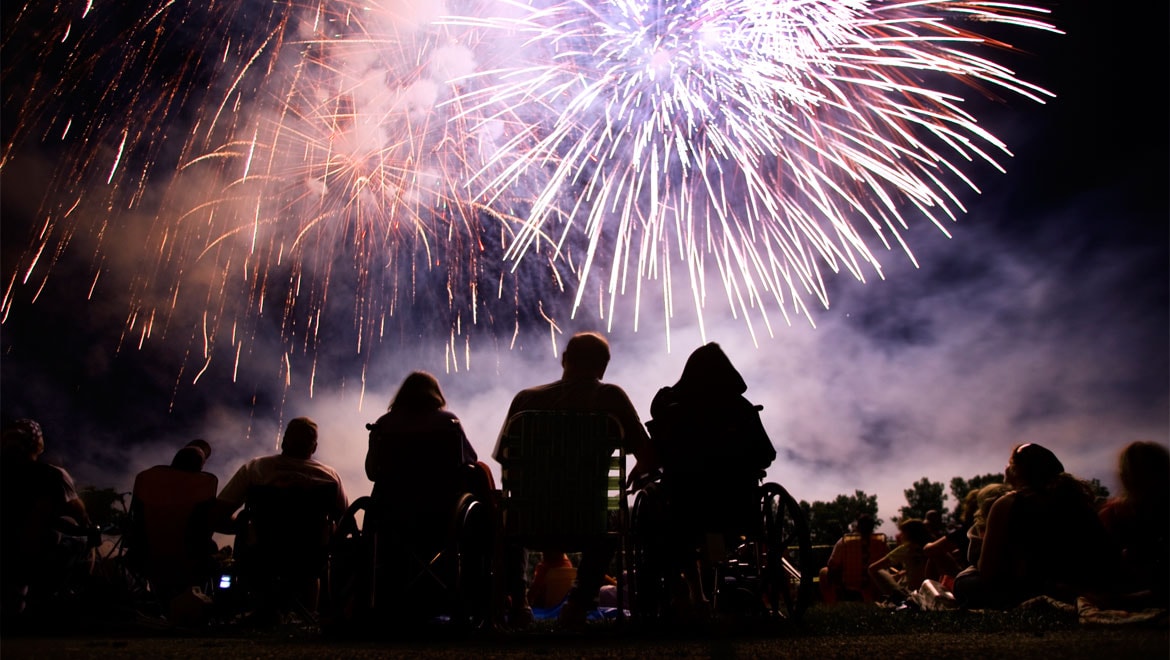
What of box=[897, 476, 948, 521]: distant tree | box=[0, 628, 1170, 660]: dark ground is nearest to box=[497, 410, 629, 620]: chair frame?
box=[0, 628, 1170, 660]: dark ground

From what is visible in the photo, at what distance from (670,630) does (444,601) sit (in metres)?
1.23

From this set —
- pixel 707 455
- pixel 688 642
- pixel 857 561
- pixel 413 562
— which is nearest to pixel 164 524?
pixel 413 562

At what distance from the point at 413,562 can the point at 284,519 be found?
1.31 metres

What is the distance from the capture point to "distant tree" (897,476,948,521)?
303ft

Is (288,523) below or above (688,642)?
above

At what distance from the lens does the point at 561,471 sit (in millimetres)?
4270

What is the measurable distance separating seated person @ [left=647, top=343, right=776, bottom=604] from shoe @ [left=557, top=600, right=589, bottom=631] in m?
0.62

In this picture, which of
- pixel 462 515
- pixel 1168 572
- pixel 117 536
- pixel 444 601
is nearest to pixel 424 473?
pixel 462 515

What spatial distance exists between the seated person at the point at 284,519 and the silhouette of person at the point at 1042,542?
423 centimetres

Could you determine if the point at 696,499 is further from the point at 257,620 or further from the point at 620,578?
the point at 257,620

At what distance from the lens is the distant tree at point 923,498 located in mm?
92500

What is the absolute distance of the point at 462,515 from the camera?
12.3 feet

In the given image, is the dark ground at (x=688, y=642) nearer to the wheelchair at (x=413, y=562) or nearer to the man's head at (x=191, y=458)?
the wheelchair at (x=413, y=562)

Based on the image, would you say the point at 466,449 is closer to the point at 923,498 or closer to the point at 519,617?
the point at 519,617
